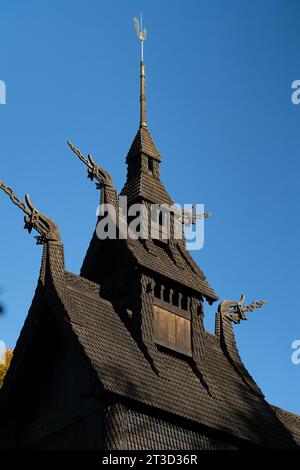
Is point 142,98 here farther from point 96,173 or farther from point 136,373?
point 136,373

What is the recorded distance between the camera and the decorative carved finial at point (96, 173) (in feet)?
101

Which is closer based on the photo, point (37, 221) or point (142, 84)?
point (37, 221)

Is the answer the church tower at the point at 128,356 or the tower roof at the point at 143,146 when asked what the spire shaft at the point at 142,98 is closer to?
the tower roof at the point at 143,146

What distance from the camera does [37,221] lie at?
2836cm

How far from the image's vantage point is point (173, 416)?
25484mm

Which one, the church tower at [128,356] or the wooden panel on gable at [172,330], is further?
the wooden panel on gable at [172,330]

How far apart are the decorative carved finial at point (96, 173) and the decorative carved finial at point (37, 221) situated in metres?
3.01

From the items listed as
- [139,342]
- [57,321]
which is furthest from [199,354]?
[57,321]

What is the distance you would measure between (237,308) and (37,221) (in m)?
9.91

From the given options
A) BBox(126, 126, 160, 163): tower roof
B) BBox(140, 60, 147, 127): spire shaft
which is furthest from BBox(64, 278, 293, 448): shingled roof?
BBox(140, 60, 147, 127): spire shaft

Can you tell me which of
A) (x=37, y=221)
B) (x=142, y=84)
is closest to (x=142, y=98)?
(x=142, y=84)

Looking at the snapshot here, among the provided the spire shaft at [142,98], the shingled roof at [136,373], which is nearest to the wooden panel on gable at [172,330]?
the shingled roof at [136,373]

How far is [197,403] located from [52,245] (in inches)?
257
